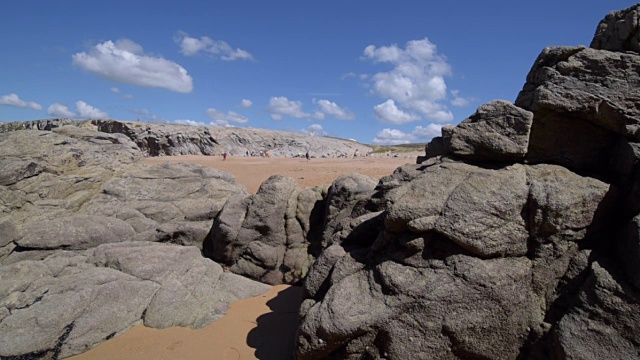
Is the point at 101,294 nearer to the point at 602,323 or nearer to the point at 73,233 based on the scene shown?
the point at 73,233

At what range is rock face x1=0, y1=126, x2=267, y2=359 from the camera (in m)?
7.39

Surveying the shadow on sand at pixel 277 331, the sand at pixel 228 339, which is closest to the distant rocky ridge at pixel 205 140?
the shadow on sand at pixel 277 331

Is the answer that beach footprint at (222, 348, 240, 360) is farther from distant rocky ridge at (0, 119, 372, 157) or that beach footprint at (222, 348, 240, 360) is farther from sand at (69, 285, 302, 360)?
distant rocky ridge at (0, 119, 372, 157)

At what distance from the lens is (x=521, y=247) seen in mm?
5797

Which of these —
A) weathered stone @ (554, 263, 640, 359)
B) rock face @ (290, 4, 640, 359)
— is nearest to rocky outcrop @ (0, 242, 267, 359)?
rock face @ (290, 4, 640, 359)

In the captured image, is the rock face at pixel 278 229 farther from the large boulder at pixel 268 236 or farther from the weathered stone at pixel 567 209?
the weathered stone at pixel 567 209

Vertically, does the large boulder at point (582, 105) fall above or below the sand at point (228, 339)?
above

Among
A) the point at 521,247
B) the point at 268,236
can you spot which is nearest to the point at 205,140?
the point at 268,236

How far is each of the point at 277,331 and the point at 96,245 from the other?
18.9 ft

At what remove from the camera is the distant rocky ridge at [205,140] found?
58344mm

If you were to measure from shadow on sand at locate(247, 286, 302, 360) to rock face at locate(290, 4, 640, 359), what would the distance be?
1.47 metres

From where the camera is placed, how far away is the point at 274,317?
27.5 ft

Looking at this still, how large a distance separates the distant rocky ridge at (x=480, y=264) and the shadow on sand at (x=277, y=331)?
3.13 feet

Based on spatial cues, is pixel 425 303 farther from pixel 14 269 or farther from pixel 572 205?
pixel 14 269
